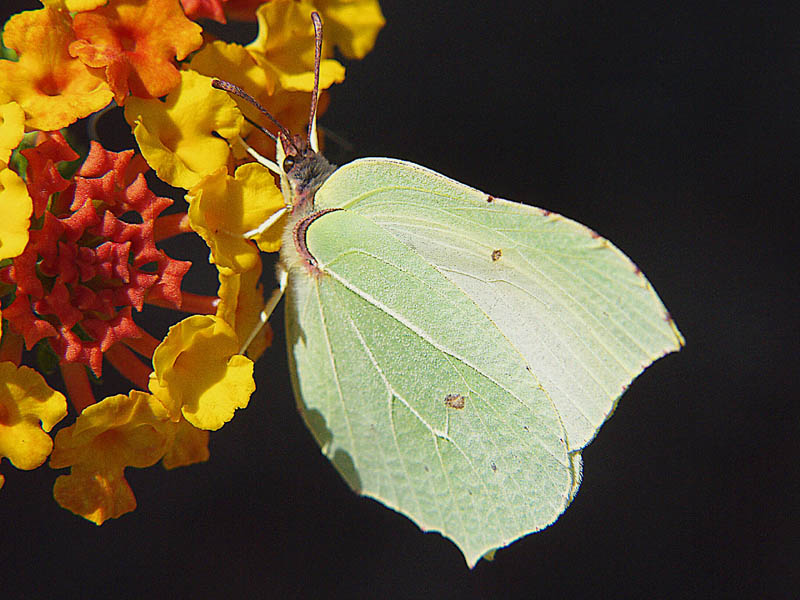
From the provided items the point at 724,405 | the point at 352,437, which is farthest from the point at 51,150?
the point at 724,405

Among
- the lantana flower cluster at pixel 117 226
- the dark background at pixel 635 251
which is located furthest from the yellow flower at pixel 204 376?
the dark background at pixel 635 251

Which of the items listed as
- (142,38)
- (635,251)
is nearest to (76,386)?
(142,38)

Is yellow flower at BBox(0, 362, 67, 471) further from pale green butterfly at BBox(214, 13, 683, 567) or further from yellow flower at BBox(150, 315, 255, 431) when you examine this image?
pale green butterfly at BBox(214, 13, 683, 567)

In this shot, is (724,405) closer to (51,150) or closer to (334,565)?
(334,565)

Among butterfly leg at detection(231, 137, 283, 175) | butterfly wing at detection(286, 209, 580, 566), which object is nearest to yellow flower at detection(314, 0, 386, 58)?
butterfly leg at detection(231, 137, 283, 175)

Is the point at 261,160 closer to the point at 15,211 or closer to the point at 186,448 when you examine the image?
the point at 15,211
